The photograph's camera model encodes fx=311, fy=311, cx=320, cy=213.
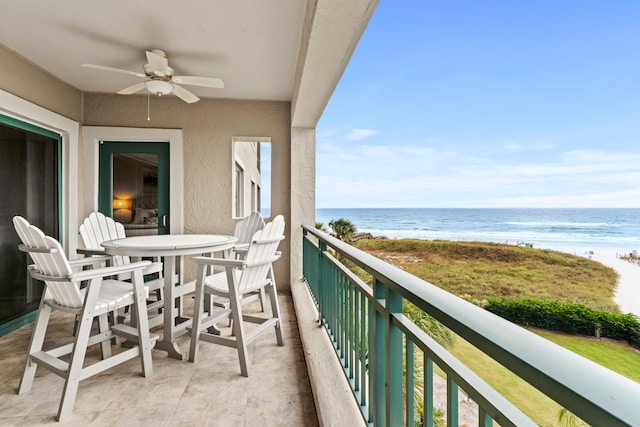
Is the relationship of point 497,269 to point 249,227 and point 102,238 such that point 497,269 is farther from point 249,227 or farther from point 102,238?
point 102,238

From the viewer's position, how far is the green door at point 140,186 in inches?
149

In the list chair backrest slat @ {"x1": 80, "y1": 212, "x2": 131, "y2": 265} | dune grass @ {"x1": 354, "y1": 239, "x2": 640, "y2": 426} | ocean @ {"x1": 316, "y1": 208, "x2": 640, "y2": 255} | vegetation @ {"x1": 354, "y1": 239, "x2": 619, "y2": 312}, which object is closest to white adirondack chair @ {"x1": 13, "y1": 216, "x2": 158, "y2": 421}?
chair backrest slat @ {"x1": 80, "y1": 212, "x2": 131, "y2": 265}

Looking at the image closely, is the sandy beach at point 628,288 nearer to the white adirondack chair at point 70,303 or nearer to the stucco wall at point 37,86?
the white adirondack chair at point 70,303

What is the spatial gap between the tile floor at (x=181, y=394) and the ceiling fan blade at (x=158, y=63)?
2.17 metres

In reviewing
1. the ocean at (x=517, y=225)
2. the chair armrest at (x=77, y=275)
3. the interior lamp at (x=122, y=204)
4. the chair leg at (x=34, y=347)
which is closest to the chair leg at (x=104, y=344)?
the chair leg at (x=34, y=347)

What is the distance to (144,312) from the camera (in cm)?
197

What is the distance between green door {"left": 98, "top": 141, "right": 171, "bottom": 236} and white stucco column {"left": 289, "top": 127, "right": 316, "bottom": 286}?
155 cm

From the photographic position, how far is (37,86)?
2.97m

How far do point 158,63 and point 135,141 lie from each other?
169 cm

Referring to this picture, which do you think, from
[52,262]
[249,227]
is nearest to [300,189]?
[249,227]

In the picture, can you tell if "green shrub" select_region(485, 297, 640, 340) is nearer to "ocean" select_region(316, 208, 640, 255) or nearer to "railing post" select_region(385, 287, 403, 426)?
"railing post" select_region(385, 287, 403, 426)

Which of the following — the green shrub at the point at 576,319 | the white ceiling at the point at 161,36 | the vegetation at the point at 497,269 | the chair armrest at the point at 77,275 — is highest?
the white ceiling at the point at 161,36

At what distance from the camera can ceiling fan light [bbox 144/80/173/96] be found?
2551 millimetres

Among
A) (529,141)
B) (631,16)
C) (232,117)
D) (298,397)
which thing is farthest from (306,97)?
(529,141)
